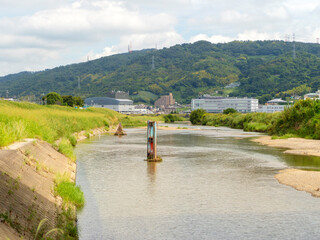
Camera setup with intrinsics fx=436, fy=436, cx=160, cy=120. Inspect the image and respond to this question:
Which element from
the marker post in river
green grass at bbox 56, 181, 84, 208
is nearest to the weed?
green grass at bbox 56, 181, 84, 208

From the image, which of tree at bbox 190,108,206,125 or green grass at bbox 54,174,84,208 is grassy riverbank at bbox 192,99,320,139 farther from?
tree at bbox 190,108,206,125

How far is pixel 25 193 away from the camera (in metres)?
11.8

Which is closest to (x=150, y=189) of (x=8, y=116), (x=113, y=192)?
(x=113, y=192)

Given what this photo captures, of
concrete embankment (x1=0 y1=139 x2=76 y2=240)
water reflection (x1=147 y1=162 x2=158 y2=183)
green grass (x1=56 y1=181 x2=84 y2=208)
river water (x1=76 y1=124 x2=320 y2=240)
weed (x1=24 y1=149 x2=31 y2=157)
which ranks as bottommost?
river water (x1=76 y1=124 x2=320 y2=240)

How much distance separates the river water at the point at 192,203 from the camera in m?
13.4

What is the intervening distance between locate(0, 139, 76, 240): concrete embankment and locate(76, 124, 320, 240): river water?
1590 millimetres

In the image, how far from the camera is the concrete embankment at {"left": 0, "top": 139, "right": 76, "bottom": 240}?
9391mm

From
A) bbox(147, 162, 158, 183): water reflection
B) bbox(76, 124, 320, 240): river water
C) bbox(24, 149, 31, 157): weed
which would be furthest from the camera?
bbox(147, 162, 158, 183): water reflection

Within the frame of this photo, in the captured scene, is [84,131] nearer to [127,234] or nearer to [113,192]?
[113,192]

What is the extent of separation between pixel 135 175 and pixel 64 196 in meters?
8.72

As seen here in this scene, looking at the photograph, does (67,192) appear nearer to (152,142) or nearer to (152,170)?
(152,170)

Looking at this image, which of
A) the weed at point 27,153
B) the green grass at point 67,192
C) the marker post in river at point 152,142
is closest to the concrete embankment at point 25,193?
the weed at point 27,153

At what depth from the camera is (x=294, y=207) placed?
16438mm

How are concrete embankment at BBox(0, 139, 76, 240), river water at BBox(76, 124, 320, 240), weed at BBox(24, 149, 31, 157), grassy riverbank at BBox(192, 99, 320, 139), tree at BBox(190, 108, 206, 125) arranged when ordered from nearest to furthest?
concrete embankment at BBox(0, 139, 76, 240) < river water at BBox(76, 124, 320, 240) < weed at BBox(24, 149, 31, 157) < grassy riverbank at BBox(192, 99, 320, 139) < tree at BBox(190, 108, 206, 125)
